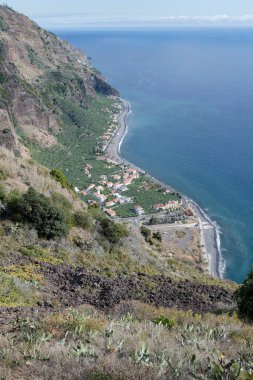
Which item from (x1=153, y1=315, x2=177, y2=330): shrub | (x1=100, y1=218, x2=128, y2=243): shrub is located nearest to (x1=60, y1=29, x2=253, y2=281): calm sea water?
(x1=100, y1=218, x2=128, y2=243): shrub

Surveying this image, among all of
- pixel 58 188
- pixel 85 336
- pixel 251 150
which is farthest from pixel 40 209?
pixel 251 150

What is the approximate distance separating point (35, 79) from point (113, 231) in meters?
85.6

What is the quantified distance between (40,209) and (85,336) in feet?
33.7

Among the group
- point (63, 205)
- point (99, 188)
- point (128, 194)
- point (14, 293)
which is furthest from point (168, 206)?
point (14, 293)

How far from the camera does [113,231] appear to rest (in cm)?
1941

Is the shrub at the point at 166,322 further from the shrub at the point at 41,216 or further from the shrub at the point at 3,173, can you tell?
the shrub at the point at 3,173

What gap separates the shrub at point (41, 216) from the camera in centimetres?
1658

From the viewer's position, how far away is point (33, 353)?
19.7 feet

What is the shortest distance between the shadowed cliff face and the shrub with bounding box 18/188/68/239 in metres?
34.3

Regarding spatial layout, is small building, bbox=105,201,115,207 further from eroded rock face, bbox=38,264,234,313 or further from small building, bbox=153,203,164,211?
eroded rock face, bbox=38,264,234,313

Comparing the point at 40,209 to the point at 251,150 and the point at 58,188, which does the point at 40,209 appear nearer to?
the point at 58,188

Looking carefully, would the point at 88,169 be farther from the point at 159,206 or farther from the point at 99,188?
the point at 159,206

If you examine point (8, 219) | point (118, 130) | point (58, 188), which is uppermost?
point (8, 219)

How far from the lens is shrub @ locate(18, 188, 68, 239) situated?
54.4ft
